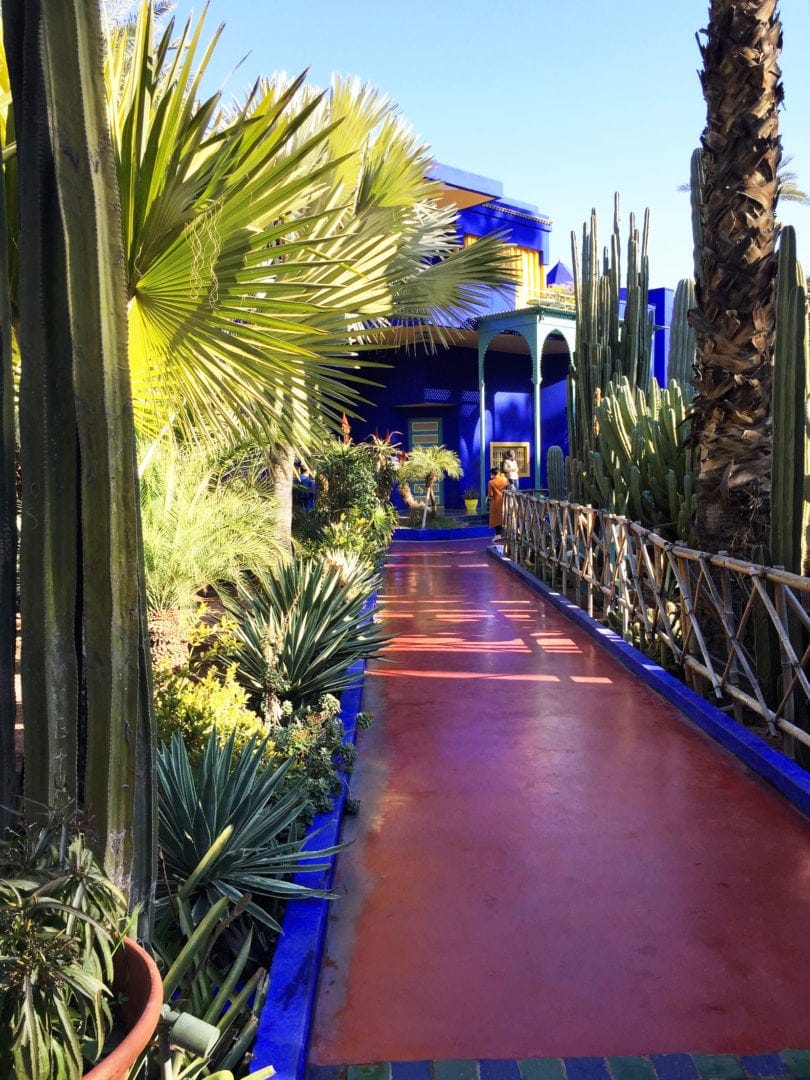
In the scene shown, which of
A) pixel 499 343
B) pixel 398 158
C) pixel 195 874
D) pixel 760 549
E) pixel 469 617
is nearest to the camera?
pixel 195 874

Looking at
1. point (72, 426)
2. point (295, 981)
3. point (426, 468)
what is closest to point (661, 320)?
point (426, 468)

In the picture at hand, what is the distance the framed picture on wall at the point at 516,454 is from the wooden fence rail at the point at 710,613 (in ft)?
43.1

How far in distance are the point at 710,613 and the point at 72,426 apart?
496cm

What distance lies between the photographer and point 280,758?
414cm

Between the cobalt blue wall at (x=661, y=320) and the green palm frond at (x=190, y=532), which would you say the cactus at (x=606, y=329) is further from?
the cobalt blue wall at (x=661, y=320)

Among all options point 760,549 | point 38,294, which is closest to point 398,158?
point 760,549

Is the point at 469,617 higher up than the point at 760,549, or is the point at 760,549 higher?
the point at 760,549

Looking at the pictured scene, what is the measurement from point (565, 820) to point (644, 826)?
36cm

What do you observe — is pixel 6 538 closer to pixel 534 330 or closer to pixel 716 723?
pixel 716 723

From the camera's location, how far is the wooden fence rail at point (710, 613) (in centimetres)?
480

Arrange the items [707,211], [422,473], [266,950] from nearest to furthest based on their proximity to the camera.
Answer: [266,950] → [707,211] → [422,473]

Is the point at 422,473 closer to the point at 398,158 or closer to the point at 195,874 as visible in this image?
the point at 398,158

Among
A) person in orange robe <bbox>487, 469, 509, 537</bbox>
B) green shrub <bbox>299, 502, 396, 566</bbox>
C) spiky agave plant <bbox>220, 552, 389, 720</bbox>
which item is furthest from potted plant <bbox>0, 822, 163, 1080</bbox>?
person in orange robe <bbox>487, 469, 509, 537</bbox>

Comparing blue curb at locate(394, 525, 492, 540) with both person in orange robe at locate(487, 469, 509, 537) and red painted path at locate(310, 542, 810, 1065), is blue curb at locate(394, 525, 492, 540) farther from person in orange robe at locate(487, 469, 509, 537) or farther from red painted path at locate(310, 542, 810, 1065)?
red painted path at locate(310, 542, 810, 1065)
